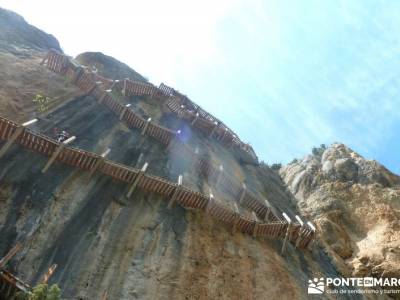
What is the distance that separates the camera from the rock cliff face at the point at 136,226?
13.7 metres

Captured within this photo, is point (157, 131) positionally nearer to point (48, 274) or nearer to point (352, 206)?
point (48, 274)

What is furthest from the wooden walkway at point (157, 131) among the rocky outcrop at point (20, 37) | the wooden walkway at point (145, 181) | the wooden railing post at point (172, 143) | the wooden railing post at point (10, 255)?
the wooden railing post at point (10, 255)

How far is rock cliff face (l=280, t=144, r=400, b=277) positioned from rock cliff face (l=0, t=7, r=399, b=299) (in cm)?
10

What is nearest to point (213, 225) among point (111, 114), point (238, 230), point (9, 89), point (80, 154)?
point (238, 230)

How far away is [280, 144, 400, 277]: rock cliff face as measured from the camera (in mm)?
23094

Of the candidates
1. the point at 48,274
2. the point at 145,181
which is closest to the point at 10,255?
the point at 48,274

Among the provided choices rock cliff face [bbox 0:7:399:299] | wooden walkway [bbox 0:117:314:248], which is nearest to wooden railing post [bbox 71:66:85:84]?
rock cliff face [bbox 0:7:399:299]

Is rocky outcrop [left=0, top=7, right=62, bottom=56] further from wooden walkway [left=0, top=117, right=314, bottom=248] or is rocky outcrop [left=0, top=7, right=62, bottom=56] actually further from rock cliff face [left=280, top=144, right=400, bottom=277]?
rock cliff face [left=280, top=144, right=400, bottom=277]

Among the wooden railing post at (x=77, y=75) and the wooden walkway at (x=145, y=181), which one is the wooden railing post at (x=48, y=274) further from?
the wooden railing post at (x=77, y=75)

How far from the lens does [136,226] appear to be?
53.2ft

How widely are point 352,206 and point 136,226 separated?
18712 mm

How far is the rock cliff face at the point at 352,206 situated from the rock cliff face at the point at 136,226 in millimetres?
96

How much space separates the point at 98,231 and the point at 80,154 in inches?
137

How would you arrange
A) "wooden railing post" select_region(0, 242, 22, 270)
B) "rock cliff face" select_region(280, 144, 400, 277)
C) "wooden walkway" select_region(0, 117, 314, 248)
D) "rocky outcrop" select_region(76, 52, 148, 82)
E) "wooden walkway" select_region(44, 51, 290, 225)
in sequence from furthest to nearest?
"rocky outcrop" select_region(76, 52, 148, 82), "wooden walkway" select_region(44, 51, 290, 225), "rock cliff face" select_region(280, 144, 400, 277), "wooden walkway" select_region(0, 117, 314, 248), "wooden railing post" select_region(0, 242, 22, 270)
